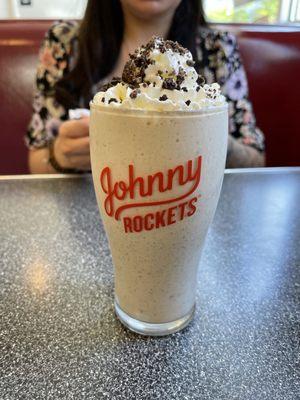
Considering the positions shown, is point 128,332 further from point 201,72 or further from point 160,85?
point 201,72

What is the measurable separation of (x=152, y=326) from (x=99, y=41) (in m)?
1.01

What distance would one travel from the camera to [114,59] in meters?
1.19

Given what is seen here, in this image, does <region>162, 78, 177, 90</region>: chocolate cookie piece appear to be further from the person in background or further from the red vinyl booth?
the red vinyl booth

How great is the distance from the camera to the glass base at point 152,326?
0.38m

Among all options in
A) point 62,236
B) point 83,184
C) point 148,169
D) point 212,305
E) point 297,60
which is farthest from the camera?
point 297,60

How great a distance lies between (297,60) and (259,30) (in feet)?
0.61

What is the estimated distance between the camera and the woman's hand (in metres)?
0.73

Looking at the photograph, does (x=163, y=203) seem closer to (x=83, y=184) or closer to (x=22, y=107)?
(x=83, y=184)

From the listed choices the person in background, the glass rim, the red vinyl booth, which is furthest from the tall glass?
the red vinyl booth

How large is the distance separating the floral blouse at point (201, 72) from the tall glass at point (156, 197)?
875mm

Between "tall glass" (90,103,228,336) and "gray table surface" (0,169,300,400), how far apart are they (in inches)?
1.5

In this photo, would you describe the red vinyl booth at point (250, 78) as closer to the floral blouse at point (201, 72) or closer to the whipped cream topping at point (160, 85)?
the floral blouse at point (201, 72)

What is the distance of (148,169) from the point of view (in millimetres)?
314

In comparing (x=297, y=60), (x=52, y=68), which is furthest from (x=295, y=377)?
→ (x=297, y=60)
